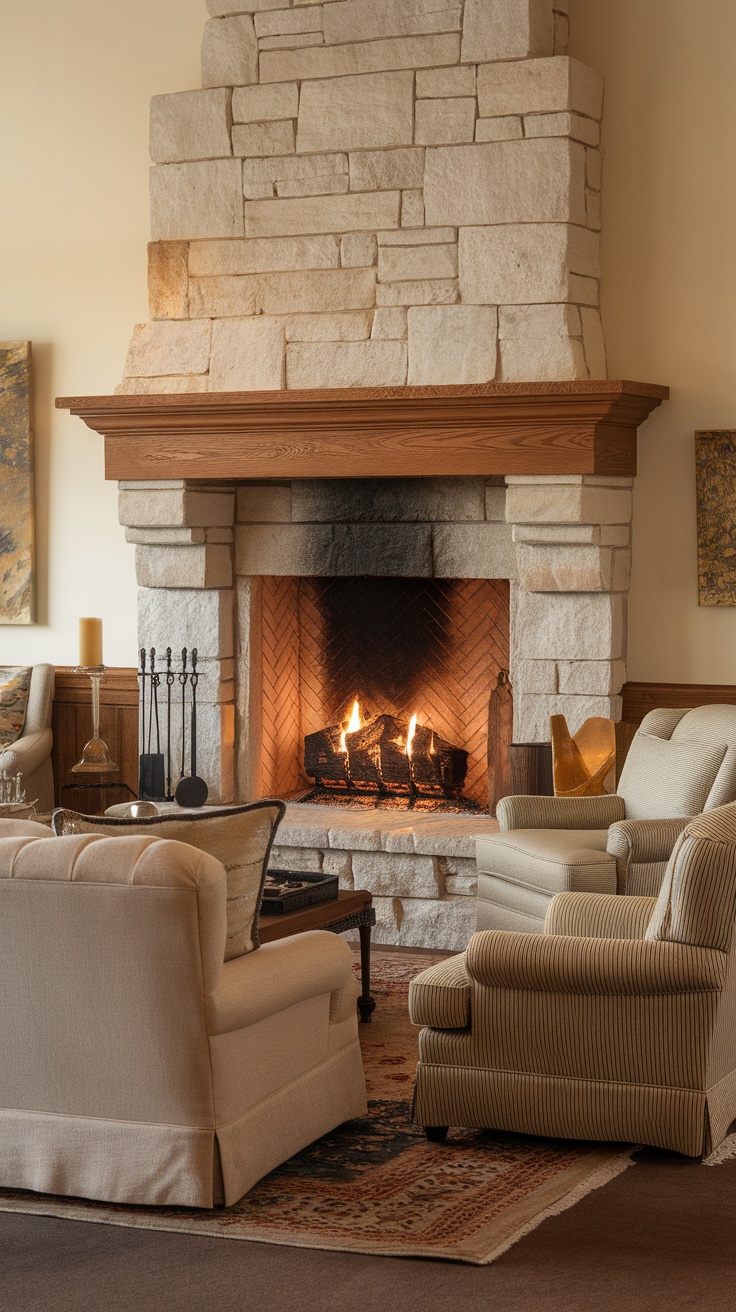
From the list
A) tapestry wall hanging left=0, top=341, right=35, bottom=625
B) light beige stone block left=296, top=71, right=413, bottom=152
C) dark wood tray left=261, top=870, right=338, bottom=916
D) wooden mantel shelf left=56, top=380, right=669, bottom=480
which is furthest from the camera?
tapestry wall hanging left=0, top=341, right=35, bottom=625

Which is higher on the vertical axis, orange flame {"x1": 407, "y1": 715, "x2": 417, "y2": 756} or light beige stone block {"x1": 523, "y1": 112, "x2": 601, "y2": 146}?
light beige stone block {"x1": 523, "y1": 112, "x2": 601, "y2": 146}

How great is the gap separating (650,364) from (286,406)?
1.38 meters

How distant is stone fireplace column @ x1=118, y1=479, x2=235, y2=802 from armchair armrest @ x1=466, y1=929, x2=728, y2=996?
3040 mm

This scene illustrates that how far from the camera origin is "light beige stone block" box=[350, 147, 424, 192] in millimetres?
6145

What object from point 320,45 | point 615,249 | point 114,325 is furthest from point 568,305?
point 114,325

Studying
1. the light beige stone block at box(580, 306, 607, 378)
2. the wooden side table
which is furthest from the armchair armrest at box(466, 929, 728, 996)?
the light beige stone block at box(580, 306, 607, 378)

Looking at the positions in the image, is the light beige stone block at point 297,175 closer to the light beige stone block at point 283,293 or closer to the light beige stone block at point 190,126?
the light beige stone block at point 190,126

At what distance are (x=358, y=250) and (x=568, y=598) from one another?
1.55 metres

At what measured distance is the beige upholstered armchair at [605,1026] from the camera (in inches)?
146

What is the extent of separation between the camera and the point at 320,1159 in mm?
3766

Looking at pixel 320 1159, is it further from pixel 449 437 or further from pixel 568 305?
pixel 568 305

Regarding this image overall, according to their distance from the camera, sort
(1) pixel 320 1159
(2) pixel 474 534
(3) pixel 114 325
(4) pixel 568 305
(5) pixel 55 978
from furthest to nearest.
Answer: (3) pixel 114 325 < (2) pixel 474 534 < (4) pixel 568 305 < (1) pixel 320 1159 < (5) pixel 55 978

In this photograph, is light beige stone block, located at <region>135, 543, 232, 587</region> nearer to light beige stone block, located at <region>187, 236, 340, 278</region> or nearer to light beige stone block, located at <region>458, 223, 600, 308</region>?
light beige stone block, located at <region>187, 236, 340, 278</region>

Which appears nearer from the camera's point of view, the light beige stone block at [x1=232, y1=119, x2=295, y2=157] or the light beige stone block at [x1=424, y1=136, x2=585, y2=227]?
the light beige stone block at [x1=424, y1=136, x2=585, y2=227]
